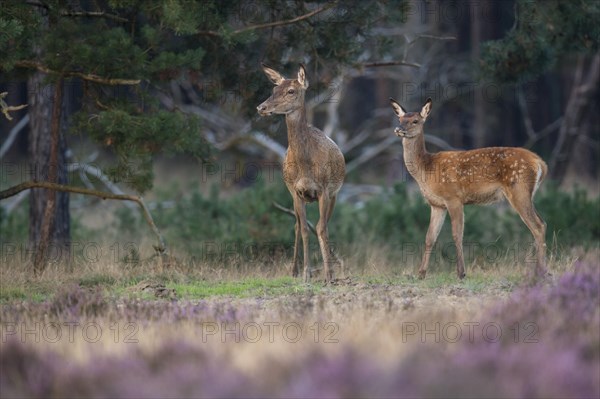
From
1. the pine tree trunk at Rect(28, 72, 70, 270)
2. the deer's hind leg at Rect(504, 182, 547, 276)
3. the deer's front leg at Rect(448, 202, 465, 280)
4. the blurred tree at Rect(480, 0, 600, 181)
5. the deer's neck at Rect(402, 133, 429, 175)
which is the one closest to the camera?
the deer's hind leg at Rect(504, 182, 547, 276)

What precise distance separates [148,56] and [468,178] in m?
4.25

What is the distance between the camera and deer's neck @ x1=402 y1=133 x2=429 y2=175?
1184 cm

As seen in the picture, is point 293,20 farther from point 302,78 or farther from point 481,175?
point 481,175

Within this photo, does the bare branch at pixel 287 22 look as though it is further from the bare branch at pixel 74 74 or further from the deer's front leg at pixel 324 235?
the deer's front leg at pixel 324 235

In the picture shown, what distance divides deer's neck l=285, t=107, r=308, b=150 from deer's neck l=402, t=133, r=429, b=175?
127cm

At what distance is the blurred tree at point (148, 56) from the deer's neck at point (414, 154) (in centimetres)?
195

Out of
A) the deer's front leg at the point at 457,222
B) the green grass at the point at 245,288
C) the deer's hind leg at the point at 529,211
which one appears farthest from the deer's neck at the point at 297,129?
the deer's hind leg at the point at 529,211

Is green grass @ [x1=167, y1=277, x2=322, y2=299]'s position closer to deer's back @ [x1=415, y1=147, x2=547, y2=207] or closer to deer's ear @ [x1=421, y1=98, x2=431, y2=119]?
deer's back @ [x1=415, y1=147, x2=547, y2=207]

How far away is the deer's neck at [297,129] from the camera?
38.1 feet

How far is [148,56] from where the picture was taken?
1234 cm

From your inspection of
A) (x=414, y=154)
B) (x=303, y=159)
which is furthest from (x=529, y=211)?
(x=303, y=159)

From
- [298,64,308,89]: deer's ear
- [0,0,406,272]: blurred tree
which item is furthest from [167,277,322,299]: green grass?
[298,64,308,89]: deer's ear

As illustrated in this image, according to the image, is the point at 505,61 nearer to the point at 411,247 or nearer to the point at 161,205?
the point at 411,247

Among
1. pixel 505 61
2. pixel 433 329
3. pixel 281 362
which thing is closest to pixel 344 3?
pixel 505 61
